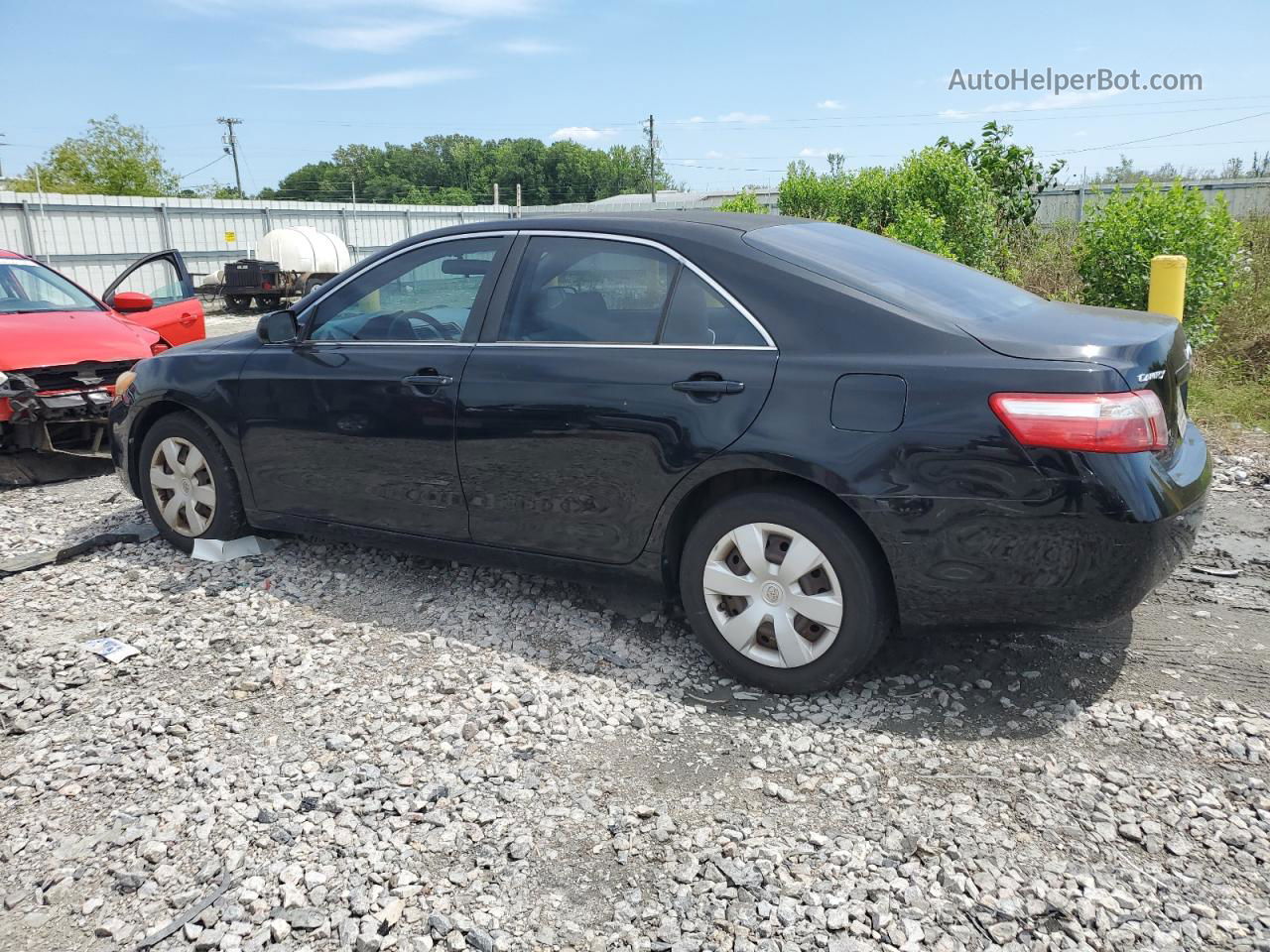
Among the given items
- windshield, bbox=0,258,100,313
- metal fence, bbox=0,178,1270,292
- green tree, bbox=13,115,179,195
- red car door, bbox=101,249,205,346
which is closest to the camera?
windshield, bbox=0,258,100,313

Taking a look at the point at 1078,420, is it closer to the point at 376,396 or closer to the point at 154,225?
the point at 376,396

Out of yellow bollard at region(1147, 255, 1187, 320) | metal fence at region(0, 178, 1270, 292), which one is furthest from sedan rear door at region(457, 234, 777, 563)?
metal fence at region(0, 178, 1270, 292)

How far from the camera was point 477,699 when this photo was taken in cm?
364

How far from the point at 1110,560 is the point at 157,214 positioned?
95.3 ft

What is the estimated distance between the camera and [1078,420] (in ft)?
9.71

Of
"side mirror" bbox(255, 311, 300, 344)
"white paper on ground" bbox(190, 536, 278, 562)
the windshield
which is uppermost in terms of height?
the windshield

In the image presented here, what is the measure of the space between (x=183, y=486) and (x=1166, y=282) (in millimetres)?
6760

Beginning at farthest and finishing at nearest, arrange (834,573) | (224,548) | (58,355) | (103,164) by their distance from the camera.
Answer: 1. (103,164)
2. (58,355)
3. (224,548)
4. (834,573)

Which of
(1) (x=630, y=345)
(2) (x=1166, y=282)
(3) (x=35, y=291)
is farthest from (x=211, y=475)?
(2) (x=1166, y=282)

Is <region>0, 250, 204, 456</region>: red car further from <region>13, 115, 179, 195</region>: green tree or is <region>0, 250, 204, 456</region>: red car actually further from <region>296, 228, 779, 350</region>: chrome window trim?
<region>13, 115, 179, 195</region>: green tree

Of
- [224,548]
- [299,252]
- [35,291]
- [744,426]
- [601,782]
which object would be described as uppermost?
[299,252]

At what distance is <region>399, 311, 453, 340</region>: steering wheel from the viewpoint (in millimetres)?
4238

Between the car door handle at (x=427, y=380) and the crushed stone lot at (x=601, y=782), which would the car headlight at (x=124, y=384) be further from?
the car door handle at (x=427, y=380)

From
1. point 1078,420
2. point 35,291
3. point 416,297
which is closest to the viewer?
point 1078,420
